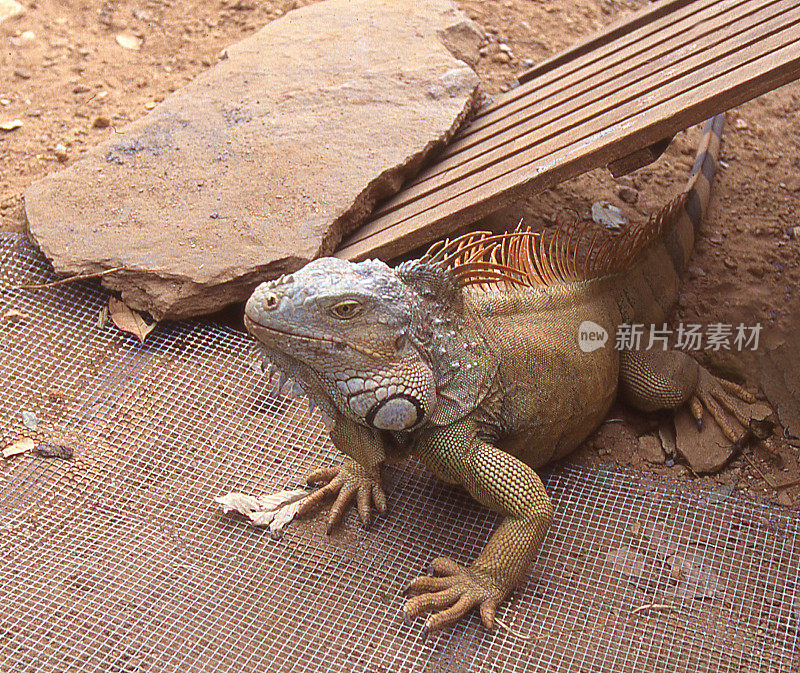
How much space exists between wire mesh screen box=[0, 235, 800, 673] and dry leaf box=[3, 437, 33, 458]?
28 millimetres

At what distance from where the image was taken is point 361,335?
2.55 m

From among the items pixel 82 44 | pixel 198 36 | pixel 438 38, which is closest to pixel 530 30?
pixel 438 38

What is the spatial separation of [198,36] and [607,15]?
293 cm

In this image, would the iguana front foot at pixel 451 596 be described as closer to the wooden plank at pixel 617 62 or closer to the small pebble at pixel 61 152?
the wooden plank at pixel 617 62

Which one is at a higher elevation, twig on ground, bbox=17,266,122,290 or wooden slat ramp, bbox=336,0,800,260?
wooden slat ramp, bbox=336,0,800,260

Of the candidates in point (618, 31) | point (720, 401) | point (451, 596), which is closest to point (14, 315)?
point (451, 596)

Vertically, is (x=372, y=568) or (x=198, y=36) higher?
(x=198, y=36)

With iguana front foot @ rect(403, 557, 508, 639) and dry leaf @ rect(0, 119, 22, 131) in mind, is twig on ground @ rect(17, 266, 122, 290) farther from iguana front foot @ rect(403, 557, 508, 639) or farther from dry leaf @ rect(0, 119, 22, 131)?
iguana front foot @ rect(403, 557, 508, 639)

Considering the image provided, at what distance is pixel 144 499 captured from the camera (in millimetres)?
3180

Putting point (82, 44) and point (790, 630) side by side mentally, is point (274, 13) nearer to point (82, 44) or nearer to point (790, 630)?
point (82, 44)

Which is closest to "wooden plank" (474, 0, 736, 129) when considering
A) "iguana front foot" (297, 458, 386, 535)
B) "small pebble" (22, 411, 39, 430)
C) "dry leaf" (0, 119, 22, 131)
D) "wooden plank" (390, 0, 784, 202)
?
"wooden plank" (390, 0, 784, 202)

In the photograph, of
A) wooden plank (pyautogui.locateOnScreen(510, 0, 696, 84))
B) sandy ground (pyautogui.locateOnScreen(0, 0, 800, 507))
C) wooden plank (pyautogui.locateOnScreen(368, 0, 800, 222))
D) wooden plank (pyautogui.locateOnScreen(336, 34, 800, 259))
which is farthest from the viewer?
wooden plank (pyautogui.locateOnScreen(510, 0, 696, 84))

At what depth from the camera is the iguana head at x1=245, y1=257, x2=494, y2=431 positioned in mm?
2510

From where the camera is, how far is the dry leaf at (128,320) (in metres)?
3.79
